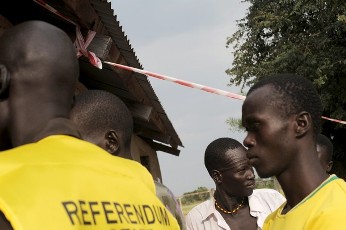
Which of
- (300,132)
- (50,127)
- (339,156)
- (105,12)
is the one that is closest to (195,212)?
(105,12)

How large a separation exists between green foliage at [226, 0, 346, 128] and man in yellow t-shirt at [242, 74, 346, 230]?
692 inches

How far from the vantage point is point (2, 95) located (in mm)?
1853

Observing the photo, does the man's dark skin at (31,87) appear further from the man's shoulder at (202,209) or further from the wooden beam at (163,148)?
the wooden beam at (163,148)

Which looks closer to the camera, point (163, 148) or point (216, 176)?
point (216, 176)

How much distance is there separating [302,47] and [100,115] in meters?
19.5

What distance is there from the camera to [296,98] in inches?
109

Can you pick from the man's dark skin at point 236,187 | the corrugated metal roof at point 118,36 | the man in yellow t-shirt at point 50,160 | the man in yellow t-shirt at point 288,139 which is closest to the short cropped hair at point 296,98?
the man in yellow t-shirt at point 288,139

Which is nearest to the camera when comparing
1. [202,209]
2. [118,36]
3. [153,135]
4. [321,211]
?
[321,211]

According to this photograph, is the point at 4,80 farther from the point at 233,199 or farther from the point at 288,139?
the point at 233,199

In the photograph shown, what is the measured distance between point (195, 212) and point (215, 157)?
442 mm

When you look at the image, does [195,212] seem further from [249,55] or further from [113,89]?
[249,55]

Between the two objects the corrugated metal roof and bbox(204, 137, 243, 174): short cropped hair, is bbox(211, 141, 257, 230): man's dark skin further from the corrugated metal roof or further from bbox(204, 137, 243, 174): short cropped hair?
the corrugated metal roof

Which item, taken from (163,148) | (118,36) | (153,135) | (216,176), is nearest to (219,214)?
(216,176)

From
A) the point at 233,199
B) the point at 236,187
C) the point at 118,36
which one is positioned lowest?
the point at 233,199
